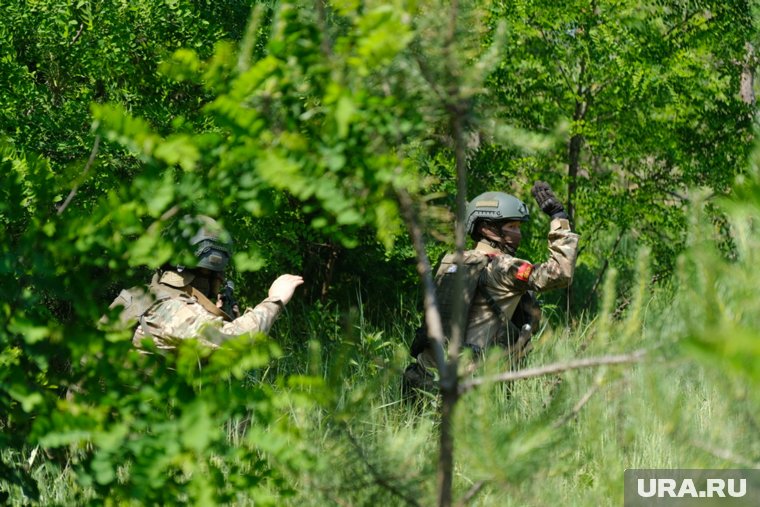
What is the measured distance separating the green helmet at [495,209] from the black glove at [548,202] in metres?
0.17

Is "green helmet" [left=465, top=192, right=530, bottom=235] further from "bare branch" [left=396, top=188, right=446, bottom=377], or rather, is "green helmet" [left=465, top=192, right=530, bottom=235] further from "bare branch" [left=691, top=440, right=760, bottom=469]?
"bare branch" [left=691, top=440, right=760, bottom=469]

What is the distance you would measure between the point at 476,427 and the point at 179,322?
2.67 m

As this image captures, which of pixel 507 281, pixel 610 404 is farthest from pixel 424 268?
pixel 507 281

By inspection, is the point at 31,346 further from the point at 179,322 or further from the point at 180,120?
the point at 179,322

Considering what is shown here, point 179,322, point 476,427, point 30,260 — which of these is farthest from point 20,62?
point 476,427

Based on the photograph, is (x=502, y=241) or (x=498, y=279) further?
(x=502, y=241)

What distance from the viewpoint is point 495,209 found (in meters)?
5.59

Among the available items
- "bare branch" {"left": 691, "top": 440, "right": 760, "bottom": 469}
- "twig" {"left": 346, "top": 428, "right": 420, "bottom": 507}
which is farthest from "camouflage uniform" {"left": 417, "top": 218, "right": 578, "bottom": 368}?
"bare branch" {"left": 691, "top": 440, "right": 760, "bottom": 469}

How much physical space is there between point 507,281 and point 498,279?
0.05m

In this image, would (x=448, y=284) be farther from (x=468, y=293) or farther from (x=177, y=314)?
(x=177, y=314)

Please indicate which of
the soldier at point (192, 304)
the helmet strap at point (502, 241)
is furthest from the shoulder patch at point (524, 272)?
the soldier at point (192, 304)

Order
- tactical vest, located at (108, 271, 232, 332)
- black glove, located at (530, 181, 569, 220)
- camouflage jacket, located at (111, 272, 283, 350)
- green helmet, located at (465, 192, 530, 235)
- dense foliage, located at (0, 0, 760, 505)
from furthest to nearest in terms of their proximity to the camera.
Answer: black glove, located at (530, 181, 569, 220)
green helmet, located at (465, 192, 530, 235)
tactical vest, located at (108, 271, 232, 332)
camouflage jacket, located at (111, 272, 283, 350)
dense foliage, located at (0, 0, 760, 505)

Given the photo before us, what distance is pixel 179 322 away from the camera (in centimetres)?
450

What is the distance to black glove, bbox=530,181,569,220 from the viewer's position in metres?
5.76
